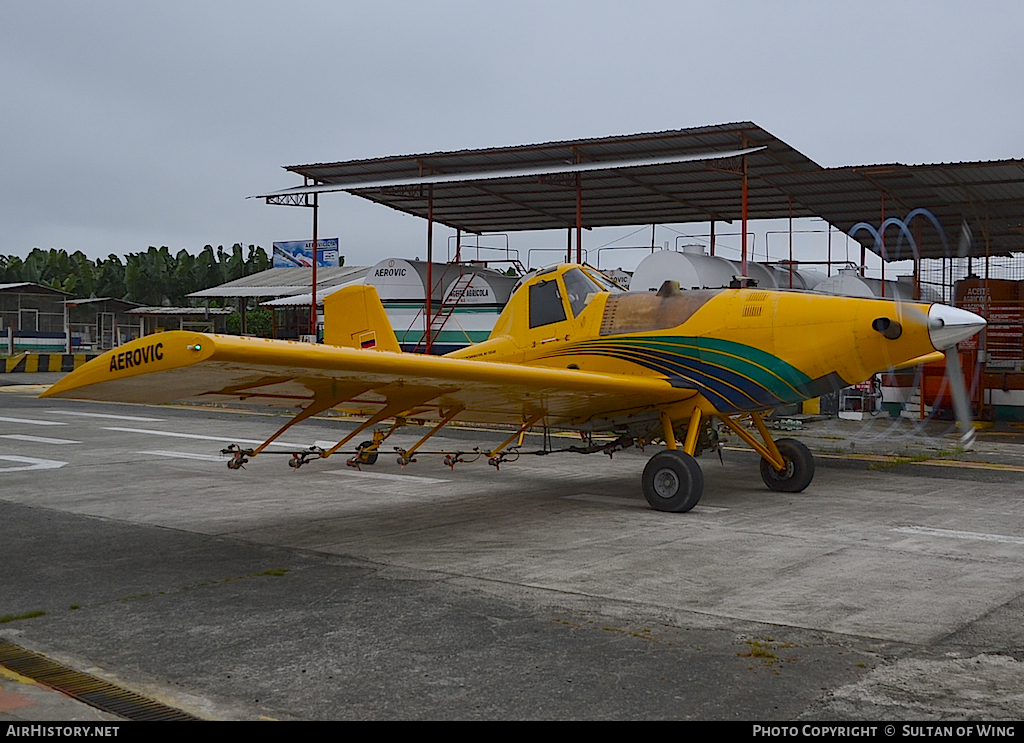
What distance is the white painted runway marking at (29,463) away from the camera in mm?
13223

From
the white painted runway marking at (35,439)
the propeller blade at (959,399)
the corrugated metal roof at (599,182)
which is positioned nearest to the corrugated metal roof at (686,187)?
the corrugated metal roof at (599,182)

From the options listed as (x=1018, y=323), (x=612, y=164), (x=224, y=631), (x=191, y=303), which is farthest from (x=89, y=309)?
(x=224, y=631)

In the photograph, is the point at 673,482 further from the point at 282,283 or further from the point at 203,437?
the point at 282,283

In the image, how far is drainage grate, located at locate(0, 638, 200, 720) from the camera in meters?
3.97

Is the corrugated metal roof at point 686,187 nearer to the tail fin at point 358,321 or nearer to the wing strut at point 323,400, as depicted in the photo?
the tail fin at point 358,321

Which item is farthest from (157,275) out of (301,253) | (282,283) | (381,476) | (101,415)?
(381,476)

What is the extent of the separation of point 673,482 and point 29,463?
990 centimetres

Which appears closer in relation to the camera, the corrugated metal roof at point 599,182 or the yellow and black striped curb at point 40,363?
the corrugated metal roof at point 599,182

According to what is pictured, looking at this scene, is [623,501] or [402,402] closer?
[402,402]

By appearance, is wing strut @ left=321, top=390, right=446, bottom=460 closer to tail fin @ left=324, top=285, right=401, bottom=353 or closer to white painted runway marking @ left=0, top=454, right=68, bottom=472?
tail fin @ left=324, top=285, right=401, bottom=353

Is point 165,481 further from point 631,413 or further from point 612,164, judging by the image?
point 612,164

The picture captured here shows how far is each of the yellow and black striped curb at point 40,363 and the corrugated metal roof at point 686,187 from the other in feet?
77.5

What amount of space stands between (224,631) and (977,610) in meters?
4.52

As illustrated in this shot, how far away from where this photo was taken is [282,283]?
2158 inches
